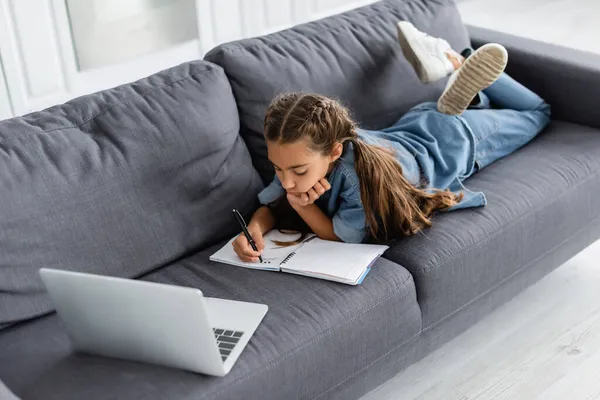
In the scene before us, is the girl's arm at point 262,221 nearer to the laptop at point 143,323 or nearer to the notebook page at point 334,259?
the notebook page at point 334,259

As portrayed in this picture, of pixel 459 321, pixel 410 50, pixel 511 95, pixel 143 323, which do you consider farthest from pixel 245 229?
pixel 511 95

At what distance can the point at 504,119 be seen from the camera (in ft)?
8.07

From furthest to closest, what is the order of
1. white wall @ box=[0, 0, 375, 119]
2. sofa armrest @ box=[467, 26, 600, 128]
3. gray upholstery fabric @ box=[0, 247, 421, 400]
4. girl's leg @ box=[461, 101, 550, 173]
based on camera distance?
white wall @ box=[0, 0, 375, 119], sofa armrest @ box=[467, 26, 600, 128], girl's leg @ box=[461, 101, 550, 173], gray upholstery fabric @ box=[0, 247, 421, 400]

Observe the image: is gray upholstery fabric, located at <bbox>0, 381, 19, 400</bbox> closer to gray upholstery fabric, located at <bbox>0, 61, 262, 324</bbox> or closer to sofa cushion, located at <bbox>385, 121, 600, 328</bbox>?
gray upholstery fabric, located at <bbox>0, 61, 262, 324</bbox>

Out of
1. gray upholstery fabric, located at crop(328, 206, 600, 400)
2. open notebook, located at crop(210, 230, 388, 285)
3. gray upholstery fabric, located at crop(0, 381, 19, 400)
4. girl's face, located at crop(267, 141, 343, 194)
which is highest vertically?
girl's face, located at crop(267, 141, 343, 194)

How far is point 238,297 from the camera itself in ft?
6.09

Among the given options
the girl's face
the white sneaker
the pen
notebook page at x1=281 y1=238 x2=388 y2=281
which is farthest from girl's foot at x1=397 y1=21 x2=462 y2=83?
the pen

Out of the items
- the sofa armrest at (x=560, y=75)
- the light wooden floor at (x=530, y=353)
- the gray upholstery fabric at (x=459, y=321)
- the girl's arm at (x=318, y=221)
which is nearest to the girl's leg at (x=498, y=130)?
the sofa armrest at (x=560, y=75)

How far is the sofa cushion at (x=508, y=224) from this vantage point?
1979mm

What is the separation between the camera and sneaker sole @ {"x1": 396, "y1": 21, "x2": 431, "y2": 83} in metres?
2.41

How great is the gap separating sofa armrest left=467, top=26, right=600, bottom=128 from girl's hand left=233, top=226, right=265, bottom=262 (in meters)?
1.14

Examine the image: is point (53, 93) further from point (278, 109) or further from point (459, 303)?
point (459, 303)

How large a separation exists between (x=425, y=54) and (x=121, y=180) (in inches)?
39.4

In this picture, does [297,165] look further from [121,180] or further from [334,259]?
[121,180]
